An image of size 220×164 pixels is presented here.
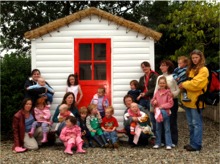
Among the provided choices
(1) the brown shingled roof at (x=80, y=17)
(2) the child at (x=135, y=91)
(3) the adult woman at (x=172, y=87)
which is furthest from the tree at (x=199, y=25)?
(3) the adult woman at (x=172, y=87)

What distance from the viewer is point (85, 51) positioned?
895cm

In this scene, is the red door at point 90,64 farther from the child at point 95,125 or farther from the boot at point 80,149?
the boot at point 80,149

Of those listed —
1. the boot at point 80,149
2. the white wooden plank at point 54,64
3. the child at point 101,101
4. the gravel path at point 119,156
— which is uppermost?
the white wooden plank at point 54,64

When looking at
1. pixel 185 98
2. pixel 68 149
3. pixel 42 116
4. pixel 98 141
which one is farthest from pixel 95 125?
pixel 185 98

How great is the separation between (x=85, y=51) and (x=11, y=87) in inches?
79.8

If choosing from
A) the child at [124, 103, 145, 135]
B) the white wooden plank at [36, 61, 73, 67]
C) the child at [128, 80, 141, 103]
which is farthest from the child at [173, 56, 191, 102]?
the white wooden plank at [36, 61, 73, 67]

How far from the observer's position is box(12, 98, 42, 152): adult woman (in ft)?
25.5

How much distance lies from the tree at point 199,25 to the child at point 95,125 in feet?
22.0

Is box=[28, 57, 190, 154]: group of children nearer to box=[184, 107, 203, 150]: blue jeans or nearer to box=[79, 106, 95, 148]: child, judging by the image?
box=[79, 106, 95, 148]: child

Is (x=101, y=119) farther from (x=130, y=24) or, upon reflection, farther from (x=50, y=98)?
(x=130, y=24)

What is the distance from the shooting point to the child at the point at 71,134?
7508mm

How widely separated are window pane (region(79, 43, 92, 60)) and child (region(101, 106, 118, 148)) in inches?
58.1

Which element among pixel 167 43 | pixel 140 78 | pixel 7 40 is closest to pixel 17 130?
pixel 140 78

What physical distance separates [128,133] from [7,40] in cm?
1585
